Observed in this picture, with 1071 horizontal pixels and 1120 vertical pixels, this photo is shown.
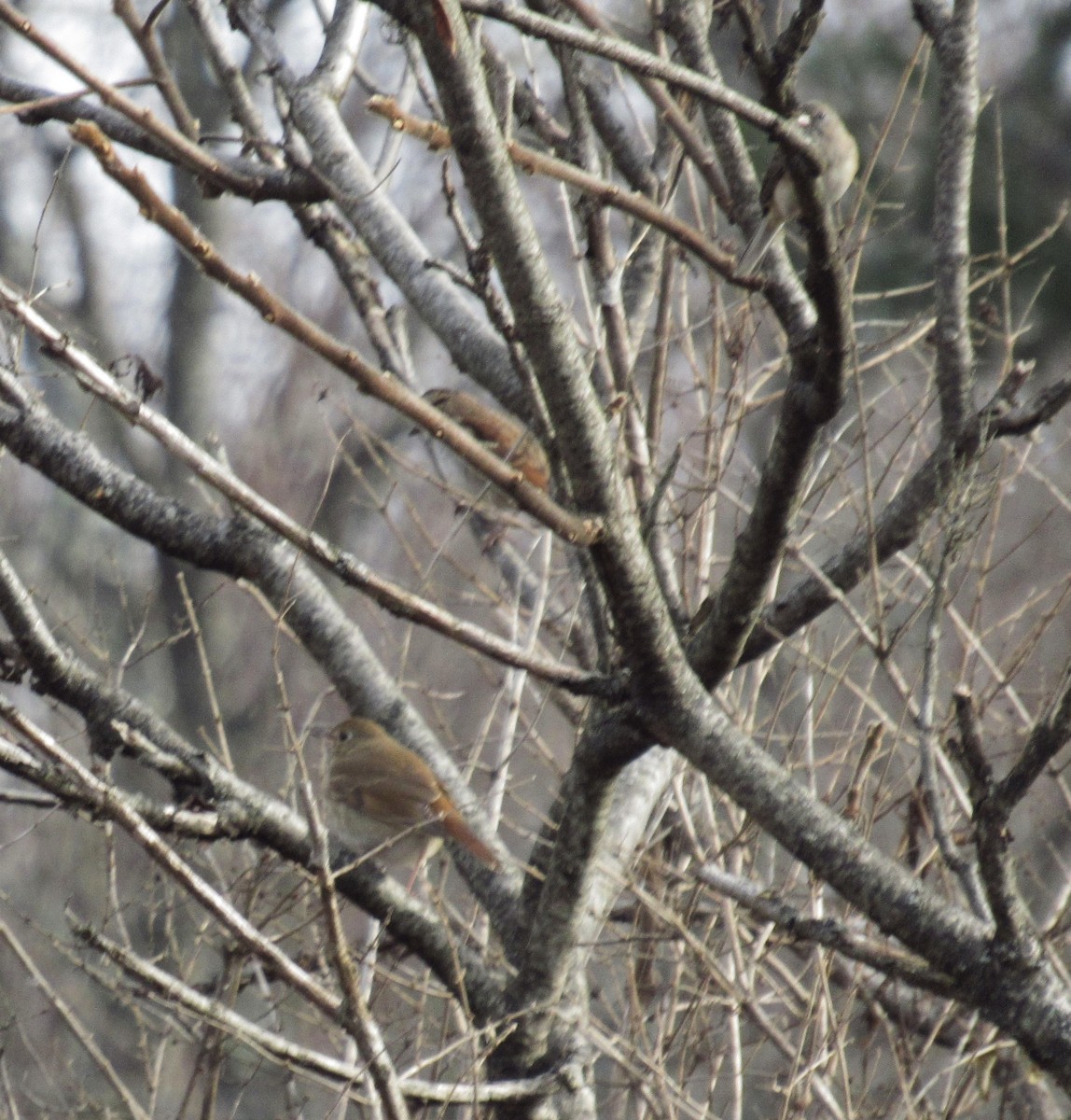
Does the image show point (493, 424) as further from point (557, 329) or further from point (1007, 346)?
point (557, 329)

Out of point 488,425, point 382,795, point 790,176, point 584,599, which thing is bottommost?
point 382,795

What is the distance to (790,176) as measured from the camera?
171 cm

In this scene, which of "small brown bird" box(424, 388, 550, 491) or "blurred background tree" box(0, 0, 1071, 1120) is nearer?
"blurred background tree" box(0, 0, 1071, 1120)

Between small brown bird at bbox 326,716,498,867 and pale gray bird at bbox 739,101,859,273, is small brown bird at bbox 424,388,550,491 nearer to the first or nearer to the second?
small brown bird at bbox 326,716,498,867

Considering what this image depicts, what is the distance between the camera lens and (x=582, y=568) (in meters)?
2.53

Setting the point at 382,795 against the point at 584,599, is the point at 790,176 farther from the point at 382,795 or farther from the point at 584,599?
the point at 382,795

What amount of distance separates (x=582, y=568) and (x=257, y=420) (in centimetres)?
1401

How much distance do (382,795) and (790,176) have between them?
117 inches

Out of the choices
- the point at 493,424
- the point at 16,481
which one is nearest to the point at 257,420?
the point at 16,481

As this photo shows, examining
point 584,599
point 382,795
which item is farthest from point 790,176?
point 382,795

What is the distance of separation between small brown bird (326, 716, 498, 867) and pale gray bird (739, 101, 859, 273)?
1502mm

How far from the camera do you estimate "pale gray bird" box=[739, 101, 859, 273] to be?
5.92ft

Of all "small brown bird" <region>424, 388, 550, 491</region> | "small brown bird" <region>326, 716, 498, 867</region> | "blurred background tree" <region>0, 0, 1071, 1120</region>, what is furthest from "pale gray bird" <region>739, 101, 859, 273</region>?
"small brown bird" <region>424, 388, 550, 491</region>

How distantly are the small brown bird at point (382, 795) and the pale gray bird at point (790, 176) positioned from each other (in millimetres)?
1502
